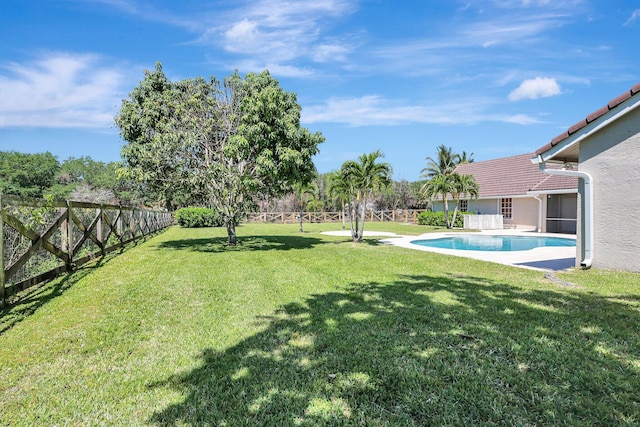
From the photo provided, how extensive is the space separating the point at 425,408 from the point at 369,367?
67 cm

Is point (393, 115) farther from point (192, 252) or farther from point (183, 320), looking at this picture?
point (183, 320)

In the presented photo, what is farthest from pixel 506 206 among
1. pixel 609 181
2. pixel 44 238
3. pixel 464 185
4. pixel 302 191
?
pixel 44 238

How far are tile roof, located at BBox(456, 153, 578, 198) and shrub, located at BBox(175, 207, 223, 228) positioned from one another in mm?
21551

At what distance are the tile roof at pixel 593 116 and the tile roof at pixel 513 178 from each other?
45.2 ft

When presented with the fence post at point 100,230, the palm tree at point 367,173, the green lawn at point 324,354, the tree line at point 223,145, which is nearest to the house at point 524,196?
the palm tree at point 367,173

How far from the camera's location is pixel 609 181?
7250 mm

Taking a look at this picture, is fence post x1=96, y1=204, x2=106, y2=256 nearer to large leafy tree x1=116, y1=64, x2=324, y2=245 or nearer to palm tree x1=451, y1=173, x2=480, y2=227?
large leafy tree x1=116, y1=64, x2=324, y2=245

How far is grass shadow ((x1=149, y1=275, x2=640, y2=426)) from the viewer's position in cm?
229

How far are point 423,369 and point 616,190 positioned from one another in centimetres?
708

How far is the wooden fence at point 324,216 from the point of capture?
119ft

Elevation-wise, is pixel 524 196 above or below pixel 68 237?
above

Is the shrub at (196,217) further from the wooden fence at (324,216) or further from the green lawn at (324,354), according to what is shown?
the green lawn at (324,354)

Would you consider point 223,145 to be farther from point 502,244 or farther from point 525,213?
point 525,213

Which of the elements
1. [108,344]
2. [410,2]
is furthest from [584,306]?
[410,2]
